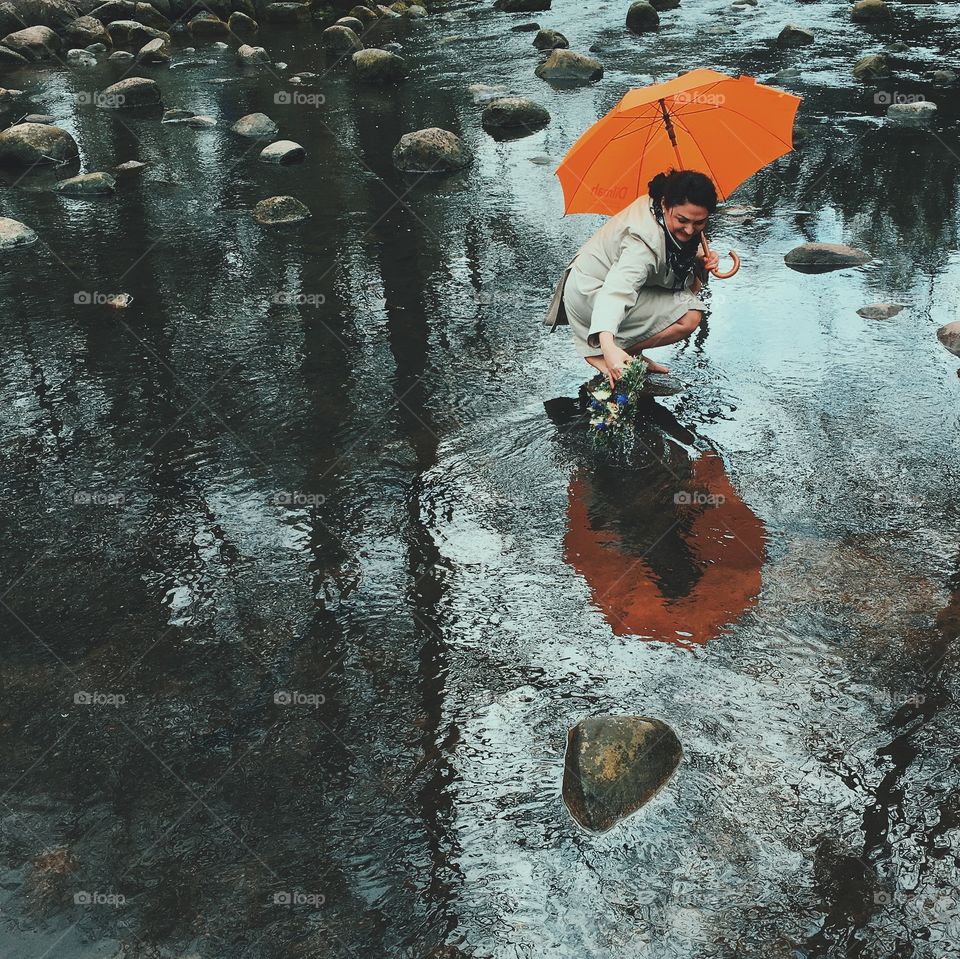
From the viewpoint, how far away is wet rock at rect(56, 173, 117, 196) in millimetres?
9352

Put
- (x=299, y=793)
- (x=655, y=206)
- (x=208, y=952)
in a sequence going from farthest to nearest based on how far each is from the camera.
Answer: (x=655, y=206)
(x=299, y=793)
(x=208, y=952)

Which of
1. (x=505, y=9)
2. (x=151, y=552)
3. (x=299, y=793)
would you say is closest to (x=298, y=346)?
(x=151, y=552)

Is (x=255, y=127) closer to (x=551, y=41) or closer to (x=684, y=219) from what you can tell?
(x=551, y=41)

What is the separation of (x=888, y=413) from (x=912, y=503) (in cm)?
87

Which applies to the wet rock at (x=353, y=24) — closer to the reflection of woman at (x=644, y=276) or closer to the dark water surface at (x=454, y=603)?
the dark water surface at (x=454, y=603)

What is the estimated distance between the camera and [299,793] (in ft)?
10.5

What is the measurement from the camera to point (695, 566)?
4195 mm

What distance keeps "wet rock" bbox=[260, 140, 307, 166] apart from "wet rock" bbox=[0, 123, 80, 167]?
209 cm

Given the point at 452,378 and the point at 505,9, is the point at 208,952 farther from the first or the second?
the point at 505,9

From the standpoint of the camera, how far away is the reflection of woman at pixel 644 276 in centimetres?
465

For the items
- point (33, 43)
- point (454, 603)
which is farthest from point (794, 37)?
point (454, 603)

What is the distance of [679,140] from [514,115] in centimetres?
615

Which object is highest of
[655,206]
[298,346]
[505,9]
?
[655,206]

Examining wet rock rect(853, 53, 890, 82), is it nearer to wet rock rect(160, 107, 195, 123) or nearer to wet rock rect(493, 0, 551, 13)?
wet rock rect(493, 0, 551, 13)
